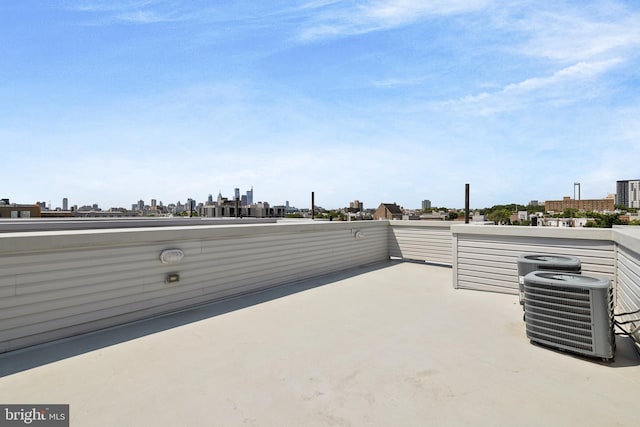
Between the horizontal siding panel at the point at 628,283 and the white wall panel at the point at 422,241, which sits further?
the white wall panel at the point at 422,241

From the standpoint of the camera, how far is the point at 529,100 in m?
9.03

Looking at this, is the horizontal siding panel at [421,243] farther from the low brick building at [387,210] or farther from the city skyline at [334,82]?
the low brick building at [387,210]

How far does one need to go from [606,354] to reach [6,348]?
5.30 meters

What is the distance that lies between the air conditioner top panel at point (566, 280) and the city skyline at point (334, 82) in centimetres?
555

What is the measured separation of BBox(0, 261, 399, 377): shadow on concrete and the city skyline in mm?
5392

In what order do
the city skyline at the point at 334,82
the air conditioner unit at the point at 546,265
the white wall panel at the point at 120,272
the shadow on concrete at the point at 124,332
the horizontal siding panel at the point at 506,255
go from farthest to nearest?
the city skyline at the point at 334,82
the horizontal siding panel at the point at 506,255
the air conditioner unit at the point at 546,265
the white wall panel at the point at 120,272
the shadow on concrete at the point at 124,332

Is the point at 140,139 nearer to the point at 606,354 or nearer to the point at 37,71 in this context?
the point at 37,71

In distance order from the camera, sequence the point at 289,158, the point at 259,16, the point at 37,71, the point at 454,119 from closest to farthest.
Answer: the point at 259,16 < the point at 37,71 < the point at 454,119 < the point at 289,158

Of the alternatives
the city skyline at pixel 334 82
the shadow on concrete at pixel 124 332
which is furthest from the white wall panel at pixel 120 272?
the city skyline at pixel 334 82

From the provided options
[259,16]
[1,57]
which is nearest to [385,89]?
[259,16]

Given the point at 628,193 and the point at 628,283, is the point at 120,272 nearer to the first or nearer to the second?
the point at 628,283

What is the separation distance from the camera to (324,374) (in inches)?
95.3

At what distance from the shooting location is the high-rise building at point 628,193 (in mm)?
66812

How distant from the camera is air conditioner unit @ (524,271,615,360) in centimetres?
254
